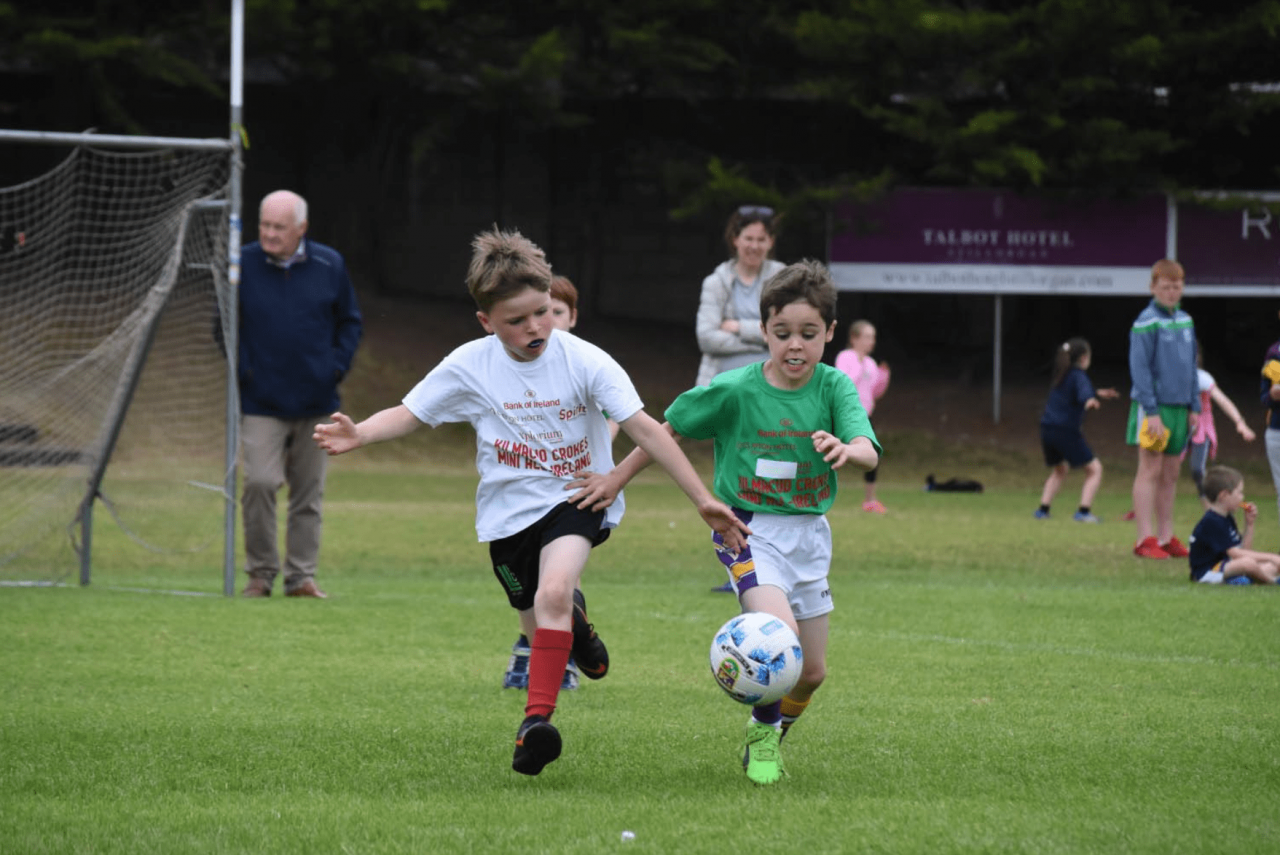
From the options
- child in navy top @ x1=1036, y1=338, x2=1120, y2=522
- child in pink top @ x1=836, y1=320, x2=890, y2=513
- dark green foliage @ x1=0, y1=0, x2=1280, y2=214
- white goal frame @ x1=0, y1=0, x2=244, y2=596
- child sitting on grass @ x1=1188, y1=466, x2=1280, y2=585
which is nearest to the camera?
white goal frame @ x1=0, y1=0, x2=244, y2=596

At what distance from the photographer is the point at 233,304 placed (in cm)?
1055

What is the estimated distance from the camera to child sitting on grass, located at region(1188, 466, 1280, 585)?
37.8 feet

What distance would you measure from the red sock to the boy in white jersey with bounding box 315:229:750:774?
43mm

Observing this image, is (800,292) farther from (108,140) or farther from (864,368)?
(864,368)

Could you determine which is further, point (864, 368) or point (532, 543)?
point (864, 368)

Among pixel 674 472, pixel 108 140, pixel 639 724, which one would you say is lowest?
pixel 639 724

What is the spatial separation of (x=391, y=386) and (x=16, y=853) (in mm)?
22106

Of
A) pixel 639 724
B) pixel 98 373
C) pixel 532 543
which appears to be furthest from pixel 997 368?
pixel 532 543

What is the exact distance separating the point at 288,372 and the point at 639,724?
504 centimetres

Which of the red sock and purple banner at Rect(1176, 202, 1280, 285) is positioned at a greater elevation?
purple banner at Rect(1176, 202, 1280, 285)

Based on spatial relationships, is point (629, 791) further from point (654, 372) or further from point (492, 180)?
point (492, 180)

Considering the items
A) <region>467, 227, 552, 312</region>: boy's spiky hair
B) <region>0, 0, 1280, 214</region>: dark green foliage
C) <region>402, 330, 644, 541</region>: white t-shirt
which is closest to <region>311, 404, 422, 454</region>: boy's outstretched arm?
<region>402, 330, 644, 541</region>: white t-shirt

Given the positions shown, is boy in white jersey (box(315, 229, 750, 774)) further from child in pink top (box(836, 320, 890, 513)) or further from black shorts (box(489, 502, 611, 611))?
child in pink top (box(836, 320, 890, 513))

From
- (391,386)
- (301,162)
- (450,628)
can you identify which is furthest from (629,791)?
(301,162)
